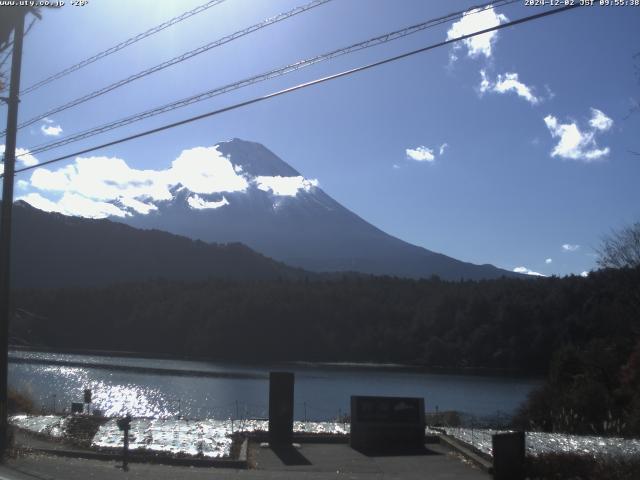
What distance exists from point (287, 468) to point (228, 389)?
125 feet

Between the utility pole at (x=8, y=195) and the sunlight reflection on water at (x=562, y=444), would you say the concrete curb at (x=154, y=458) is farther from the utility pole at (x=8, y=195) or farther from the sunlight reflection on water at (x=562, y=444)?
the sunlight reflection on water at (x=562, y=444)

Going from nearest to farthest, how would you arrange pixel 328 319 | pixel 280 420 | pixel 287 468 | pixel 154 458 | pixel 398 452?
pixel 287 468
pixel 154 458
pixel 398 452
pixel 280 420
pixel 328 319

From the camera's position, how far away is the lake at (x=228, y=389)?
41.3 m

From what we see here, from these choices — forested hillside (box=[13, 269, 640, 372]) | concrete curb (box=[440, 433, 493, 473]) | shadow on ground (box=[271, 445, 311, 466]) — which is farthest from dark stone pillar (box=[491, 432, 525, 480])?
forested hillside (box=[13, 269, 640, 372])

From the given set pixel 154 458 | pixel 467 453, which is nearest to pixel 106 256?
pixel 154 458

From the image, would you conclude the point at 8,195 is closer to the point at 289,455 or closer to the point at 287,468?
the point at 289,455

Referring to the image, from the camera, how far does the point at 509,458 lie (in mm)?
11680

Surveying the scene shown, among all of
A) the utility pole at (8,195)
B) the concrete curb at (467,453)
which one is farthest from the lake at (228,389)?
the utility pole at (8,195)

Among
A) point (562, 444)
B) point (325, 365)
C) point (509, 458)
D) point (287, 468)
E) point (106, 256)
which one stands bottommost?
point (325, 365)

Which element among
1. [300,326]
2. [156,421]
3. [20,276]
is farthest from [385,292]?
[156,421]

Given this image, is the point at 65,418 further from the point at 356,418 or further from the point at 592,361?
the point at 592,361

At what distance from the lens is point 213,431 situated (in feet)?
54.4

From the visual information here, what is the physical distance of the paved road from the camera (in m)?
12.0

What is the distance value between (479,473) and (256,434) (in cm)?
529
